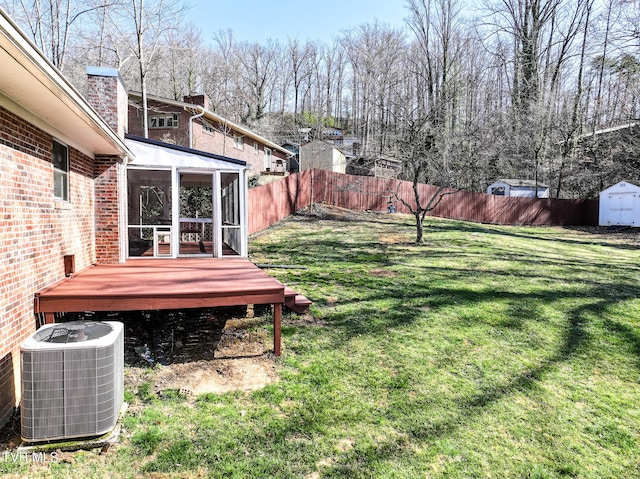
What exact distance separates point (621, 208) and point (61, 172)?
25124mm

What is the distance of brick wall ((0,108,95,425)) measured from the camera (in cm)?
337

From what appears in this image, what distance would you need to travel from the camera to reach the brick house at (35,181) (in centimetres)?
299

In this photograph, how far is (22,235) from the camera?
3717mm

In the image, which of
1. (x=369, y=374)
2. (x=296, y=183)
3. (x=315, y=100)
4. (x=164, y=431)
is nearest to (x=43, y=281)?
(x=164, y=431)

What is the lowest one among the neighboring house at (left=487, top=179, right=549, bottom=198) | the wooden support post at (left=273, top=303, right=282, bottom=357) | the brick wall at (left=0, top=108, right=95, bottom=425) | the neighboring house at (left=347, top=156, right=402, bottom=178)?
the wooden support post at (left=273, top=303, right=282, bottom=357)

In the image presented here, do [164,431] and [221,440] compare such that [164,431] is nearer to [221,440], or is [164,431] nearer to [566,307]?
[221,440]

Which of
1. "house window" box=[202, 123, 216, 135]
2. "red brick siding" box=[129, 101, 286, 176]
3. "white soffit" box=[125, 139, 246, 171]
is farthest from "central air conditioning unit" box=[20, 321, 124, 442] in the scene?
"house window" box=[202, 123, 216, 135]

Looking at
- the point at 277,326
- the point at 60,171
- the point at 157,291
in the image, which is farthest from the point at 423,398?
the point at 60,171

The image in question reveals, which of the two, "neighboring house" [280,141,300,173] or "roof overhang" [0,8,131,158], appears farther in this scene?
"neighboring house" [280,141,300,173]

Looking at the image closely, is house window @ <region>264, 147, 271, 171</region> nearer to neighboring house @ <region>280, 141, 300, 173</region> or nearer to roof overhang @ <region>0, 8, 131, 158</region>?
neighboring house @ <region>280, 141, 300, 173</region>

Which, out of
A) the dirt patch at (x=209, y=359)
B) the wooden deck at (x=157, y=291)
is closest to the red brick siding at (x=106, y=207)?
the wooden deck at (x=157, y=291)

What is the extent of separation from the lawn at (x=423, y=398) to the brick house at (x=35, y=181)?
123 centimetres

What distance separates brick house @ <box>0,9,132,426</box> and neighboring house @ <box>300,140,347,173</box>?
958 inches

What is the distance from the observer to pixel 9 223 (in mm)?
3471
